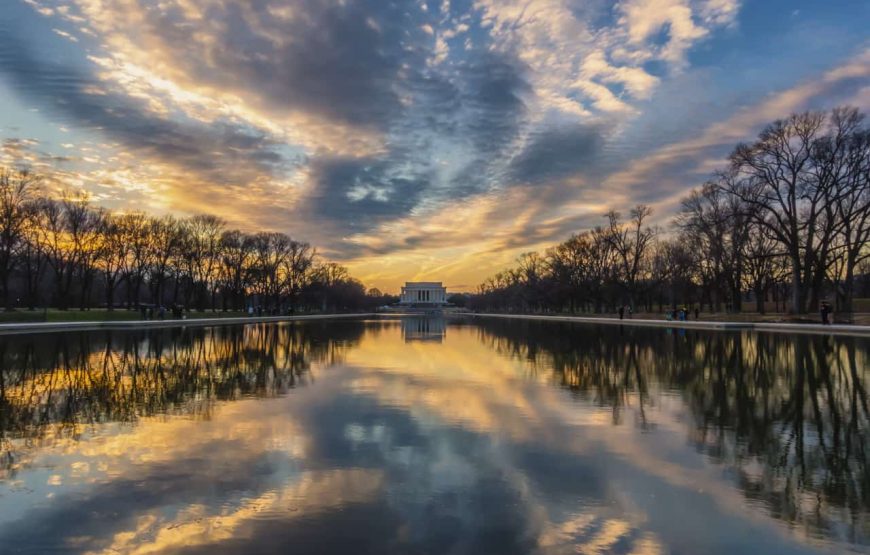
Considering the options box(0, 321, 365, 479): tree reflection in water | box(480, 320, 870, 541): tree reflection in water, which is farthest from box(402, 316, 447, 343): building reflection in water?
box(480, 320, 870, 541): tree reflection in water

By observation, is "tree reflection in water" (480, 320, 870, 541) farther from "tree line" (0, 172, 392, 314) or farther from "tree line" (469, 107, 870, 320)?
"tree line" (0, 172, 392, 314)

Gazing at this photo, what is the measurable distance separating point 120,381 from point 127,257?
6088 cm

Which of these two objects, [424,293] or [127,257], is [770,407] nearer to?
[127,257]

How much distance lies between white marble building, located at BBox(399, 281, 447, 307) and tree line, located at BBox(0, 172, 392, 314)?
7528 centimetres

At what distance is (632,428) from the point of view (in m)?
9.28

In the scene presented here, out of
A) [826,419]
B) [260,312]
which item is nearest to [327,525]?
[826,419]

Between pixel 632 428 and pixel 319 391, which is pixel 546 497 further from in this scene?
pixel 319 391

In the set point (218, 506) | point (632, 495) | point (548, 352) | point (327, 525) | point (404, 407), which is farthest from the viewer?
point (548, 352)

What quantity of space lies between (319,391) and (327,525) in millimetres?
8165

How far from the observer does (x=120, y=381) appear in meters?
14.1

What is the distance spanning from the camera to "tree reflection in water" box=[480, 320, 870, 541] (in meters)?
6.11

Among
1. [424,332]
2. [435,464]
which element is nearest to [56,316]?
[424,332]

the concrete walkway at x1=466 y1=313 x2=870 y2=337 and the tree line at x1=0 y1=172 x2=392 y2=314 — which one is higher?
the tree line at x1=0 y1=172 x2=392 y2=314

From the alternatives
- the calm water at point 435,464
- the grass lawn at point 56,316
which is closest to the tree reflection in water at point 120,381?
the calm water at point 435,464
